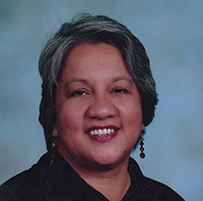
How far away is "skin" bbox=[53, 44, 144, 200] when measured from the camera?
2.04m

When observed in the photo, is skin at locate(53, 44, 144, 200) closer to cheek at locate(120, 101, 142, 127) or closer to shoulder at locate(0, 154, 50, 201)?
cheek at locate(120, 101, 142, 127)

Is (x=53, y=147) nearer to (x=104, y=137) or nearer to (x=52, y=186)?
(x=52, y=186)

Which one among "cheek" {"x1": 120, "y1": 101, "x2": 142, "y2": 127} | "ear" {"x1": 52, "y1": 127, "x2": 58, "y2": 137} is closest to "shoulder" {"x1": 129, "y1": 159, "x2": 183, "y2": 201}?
"cheek" {"x1": 120, "y1": 101, "x2": 142, "y2": 127}

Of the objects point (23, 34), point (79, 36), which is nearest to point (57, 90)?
point (79, 36)

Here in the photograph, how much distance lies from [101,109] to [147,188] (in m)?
0.71

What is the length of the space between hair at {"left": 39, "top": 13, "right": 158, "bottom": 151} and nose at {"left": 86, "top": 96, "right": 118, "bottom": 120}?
246 mm

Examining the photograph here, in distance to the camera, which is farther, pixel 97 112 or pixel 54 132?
pixel 54 132

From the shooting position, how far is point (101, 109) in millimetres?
1991

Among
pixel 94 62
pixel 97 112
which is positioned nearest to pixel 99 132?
pixel 97 112

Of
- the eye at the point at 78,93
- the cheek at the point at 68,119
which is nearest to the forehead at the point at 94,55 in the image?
the eye at the point at 78,93

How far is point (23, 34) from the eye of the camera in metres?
2.94

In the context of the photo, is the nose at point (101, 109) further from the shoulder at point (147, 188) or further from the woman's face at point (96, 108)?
the shoulder at point (147, 188)

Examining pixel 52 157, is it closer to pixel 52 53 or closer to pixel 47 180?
pixel 47 180

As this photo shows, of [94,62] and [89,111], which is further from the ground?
[94,62]
